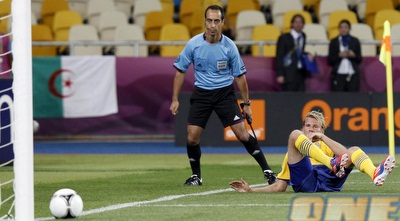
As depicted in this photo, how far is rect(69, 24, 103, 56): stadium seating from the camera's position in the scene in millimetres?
24828

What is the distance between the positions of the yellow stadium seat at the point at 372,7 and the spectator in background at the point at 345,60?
11.4ft

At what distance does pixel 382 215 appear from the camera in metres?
9.51

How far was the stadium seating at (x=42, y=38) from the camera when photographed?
25.1 meters

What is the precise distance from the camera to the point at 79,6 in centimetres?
2730

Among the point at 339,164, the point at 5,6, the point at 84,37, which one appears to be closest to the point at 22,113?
the point at 339,164

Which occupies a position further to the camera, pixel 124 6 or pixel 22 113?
pixel 124 6

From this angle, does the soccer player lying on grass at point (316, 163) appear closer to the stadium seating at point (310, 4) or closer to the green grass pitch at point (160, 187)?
the green grass pitch at point (160, 187)

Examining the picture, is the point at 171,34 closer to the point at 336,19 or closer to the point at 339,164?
the point at 336,19

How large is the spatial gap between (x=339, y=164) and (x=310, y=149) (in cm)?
34

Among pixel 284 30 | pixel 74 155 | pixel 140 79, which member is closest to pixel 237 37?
pixel 284 30

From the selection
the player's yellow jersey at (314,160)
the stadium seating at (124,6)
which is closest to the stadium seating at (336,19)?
the stadium seating at (124,6)

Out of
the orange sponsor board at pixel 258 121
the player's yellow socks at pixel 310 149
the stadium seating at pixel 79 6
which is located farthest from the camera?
the stadium seating at pixel 79 6

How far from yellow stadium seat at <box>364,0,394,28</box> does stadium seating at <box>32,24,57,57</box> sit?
762 cm

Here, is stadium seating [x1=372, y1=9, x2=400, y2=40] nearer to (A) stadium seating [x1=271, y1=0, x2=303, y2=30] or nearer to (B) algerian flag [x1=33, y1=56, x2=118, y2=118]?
(A) stadium seating [x1=271, y1=0, x2=303, y2=30]
